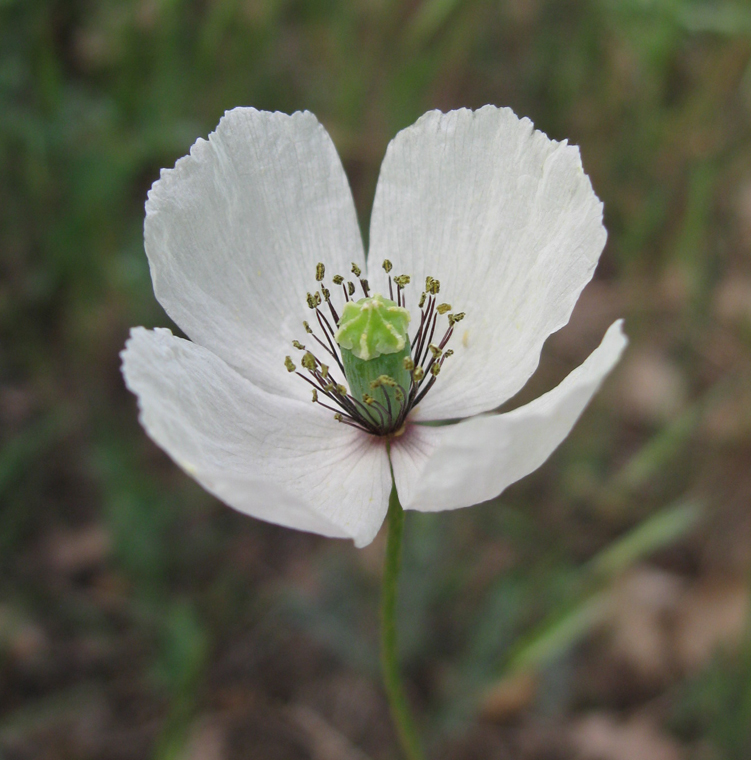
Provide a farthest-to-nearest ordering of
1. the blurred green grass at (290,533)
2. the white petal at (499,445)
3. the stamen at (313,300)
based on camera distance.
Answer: the blurred green grass at (290,533) < the stamen at (313,300) < the white petal at (499,445)

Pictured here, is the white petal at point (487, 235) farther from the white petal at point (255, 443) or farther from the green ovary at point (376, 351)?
the white petal at point (255, 443)

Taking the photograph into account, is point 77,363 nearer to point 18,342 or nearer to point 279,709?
point 18,342

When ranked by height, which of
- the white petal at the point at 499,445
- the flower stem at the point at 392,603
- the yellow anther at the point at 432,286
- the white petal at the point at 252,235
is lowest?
the flower stem at the point at 392,603

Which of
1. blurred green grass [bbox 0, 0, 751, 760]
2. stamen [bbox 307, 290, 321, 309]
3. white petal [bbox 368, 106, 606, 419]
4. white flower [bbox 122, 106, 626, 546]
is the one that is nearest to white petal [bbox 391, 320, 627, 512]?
white flower [bbox 122, 106, 626, 546]

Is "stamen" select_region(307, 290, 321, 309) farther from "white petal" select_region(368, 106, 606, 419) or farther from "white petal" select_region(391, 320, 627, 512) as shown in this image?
"white petal" select_region(391, 320, 627, 512)

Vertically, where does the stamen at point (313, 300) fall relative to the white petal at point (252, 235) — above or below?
below

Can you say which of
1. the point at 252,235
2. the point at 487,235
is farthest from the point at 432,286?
the point at 252,235

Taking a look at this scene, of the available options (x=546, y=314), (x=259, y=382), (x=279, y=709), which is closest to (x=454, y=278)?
(x=546, y=314)

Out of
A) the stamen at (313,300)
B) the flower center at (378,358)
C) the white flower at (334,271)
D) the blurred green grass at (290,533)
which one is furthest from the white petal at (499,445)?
the blurred green grass at (290,533)

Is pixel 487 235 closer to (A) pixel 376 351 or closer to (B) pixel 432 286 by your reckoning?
(B) pixel 432 286
